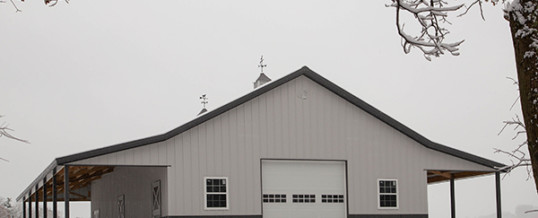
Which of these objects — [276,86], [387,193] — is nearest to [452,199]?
[387,193]

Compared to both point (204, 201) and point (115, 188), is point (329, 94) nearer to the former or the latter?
point (204, 201)

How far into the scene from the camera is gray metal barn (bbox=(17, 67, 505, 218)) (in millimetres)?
17172

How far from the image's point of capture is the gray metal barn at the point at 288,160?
1717 centimetres

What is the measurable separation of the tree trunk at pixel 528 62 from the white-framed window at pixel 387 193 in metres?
14.4

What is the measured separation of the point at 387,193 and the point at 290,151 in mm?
2840

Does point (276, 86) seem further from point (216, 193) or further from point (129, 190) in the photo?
point (129, 190)

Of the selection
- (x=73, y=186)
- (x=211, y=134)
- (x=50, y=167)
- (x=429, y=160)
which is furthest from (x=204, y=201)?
(x=73, y=186)

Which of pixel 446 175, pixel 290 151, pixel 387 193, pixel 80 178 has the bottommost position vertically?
pixel 387 193

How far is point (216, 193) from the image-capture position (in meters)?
17.4

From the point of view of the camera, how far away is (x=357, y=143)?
61.8 feet

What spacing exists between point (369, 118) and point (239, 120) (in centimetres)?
344

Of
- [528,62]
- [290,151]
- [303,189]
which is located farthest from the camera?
[303,189]

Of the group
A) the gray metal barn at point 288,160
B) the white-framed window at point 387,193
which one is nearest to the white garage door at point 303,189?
the gray metal barn at point 288,160

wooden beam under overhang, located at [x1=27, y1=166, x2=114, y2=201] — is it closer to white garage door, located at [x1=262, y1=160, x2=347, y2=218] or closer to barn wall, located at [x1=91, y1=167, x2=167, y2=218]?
barn wall, located at [x1=91, y1=167, x2=167, y2=218]
